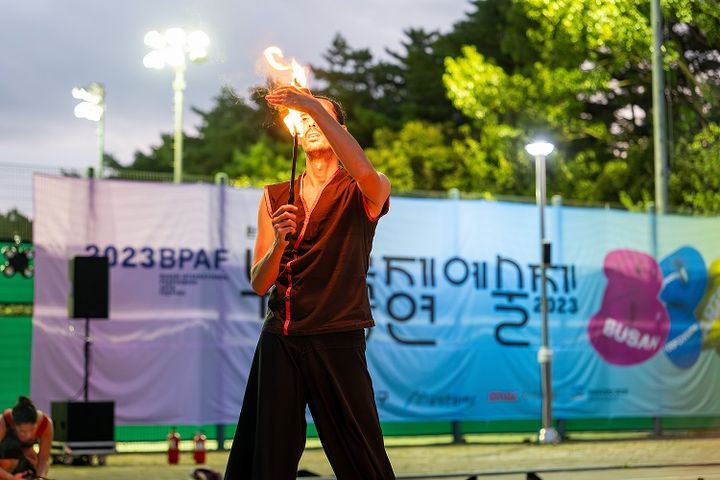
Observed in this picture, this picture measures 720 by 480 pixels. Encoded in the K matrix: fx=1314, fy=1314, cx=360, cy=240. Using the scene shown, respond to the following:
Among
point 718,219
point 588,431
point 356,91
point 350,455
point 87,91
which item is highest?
point 356,91

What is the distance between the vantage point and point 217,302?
50.9 feet

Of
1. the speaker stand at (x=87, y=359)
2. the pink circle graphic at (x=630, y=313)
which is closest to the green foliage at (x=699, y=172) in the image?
the pink circle graphic at (x=630, y=313)

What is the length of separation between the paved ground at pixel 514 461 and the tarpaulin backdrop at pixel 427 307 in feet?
1.87

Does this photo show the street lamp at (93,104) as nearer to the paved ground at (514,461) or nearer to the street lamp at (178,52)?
the street lamp at (178,52)

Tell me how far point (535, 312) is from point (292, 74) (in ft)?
45.7

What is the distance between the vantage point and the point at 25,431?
377 inches

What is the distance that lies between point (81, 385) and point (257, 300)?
7.79 feet

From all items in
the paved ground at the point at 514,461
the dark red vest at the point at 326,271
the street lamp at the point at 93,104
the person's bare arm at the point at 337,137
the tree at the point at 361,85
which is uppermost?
the tree at the point at 361,85

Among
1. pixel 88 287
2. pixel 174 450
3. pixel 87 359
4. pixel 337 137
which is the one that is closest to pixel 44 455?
pixel 88 287

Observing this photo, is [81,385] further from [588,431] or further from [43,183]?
[588,431]

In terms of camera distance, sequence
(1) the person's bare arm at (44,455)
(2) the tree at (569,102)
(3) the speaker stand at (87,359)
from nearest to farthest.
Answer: (1) the person's bare arm at (44,455) → (3) the speaker stand at (87,359) → (2) the tree at (569,102)

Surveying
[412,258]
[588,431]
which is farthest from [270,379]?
[588,431]

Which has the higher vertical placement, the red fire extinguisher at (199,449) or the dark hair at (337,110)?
the dark hair at (337,110)

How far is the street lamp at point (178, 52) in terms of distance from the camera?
65.5ft
